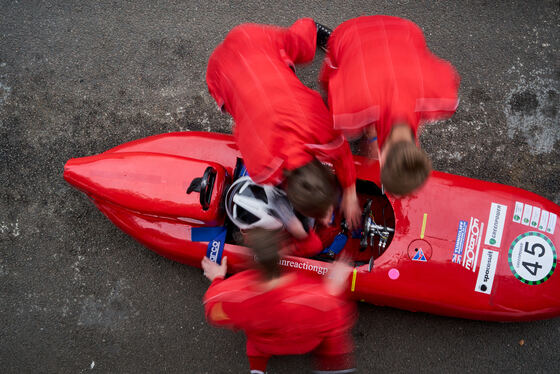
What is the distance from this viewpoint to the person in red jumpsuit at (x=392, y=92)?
5.89 ft

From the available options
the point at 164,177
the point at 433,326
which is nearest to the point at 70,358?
the point at 164,177

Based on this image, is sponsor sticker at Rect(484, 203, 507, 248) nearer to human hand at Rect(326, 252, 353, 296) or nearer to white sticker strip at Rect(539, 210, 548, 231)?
white sticker strip at Rect(539, 210, 548, 231)

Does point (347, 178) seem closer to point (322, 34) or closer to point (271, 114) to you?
point (271, 114)

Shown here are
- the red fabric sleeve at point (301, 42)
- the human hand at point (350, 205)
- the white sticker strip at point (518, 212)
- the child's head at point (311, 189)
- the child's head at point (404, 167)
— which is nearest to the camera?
the child's head at point (404, 167)

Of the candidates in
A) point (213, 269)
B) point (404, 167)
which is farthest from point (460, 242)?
point (213, 269)

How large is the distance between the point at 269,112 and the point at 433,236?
4.62 feet

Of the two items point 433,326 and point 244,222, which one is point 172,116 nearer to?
point 244,222

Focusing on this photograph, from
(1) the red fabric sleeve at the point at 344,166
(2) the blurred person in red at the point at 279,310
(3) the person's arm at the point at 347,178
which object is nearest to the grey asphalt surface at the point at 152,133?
(2) the blurred person in red at the point at 279,310

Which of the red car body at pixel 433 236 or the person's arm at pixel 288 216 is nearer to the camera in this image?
the person's arm at pixel 288 216

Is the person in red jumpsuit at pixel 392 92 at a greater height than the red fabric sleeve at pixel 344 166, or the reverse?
the person in red jumpsuit at pixel 392 92

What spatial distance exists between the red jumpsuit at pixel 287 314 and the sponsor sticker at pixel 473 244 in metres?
0.95

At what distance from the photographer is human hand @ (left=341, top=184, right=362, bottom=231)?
2.35m

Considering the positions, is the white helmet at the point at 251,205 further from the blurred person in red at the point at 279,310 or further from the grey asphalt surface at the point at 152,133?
the grey asphalt surface at the point at 152,133

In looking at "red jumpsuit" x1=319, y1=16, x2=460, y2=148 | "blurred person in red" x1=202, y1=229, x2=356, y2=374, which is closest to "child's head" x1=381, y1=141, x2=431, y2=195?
"red jumpsuit" x1=319, y1=16, x2=460, y2=148
